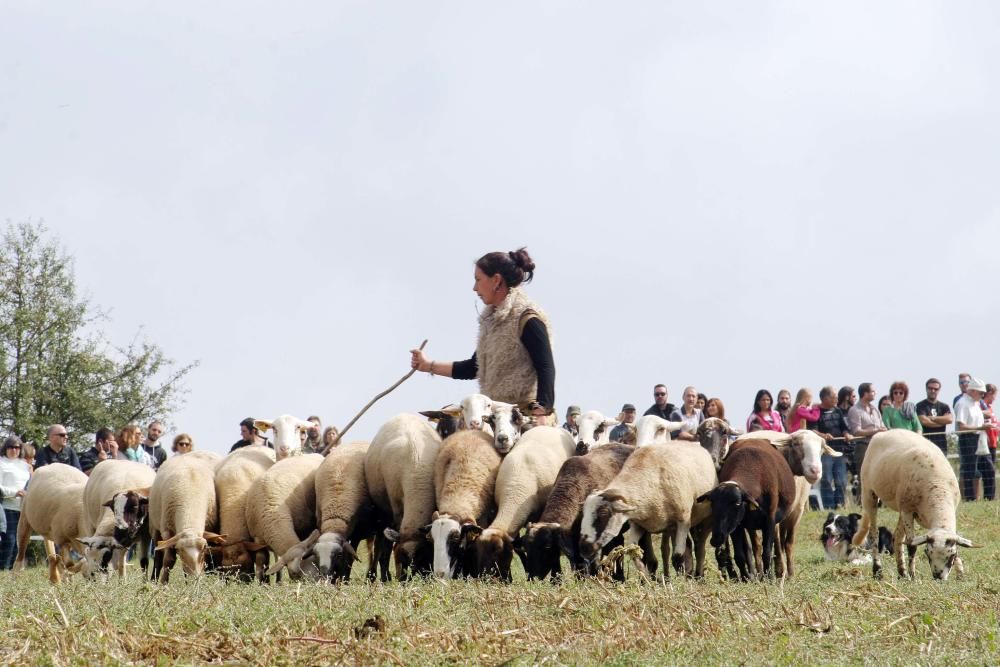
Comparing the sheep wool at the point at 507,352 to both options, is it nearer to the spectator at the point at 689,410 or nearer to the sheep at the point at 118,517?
the sheep at the point at 118,517

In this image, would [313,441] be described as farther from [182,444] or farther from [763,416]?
[763,416]

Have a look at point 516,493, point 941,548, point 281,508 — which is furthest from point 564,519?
point 941,548

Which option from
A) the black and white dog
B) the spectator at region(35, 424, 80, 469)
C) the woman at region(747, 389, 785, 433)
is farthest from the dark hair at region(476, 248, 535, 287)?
the spectator at region(35, 424, 80, 469)

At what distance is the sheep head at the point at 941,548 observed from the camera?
36.8 ft

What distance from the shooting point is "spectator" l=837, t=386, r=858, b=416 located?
61.7 feet

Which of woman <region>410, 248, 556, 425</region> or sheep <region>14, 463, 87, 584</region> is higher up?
woman <region>410, 248, 556, 425</region>

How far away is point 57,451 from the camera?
17.4 metres

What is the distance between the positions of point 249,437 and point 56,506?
7.91 feet

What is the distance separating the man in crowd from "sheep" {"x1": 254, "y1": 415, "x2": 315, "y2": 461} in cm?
353

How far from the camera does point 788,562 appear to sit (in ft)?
42.1

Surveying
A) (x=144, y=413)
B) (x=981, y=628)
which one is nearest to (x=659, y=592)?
(x=981, y=628)

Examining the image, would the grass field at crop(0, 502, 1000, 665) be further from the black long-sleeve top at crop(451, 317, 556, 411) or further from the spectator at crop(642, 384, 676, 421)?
the spectator at crop(642, 384, 676, 421)

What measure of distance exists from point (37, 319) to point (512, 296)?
88.5 ft

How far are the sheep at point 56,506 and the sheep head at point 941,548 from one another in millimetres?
9443
